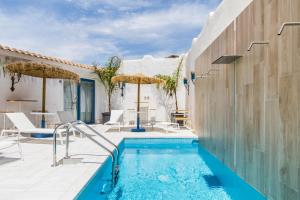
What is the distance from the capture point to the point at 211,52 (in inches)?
318

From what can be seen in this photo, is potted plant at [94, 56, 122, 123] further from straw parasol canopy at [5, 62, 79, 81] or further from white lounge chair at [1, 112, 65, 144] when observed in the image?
white lounge chair at [1, 112, 65, 144]

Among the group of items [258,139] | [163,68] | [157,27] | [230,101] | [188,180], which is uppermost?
[157,27]

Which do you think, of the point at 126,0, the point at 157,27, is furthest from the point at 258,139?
the point at 157,27

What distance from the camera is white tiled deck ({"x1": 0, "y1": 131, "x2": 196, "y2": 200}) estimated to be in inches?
146

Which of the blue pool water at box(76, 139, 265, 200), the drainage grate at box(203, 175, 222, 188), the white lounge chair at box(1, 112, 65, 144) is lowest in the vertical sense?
the drainage grate at box(203, 175, 222, 188)

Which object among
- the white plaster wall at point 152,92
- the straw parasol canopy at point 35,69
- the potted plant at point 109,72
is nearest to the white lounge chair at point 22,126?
the straw parasol canopy at point 35,69

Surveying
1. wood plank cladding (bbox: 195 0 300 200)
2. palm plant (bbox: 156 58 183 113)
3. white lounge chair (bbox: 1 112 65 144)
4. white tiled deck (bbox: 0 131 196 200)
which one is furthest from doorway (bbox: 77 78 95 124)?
wood plank cladding (bbox: 195 0 300 200)

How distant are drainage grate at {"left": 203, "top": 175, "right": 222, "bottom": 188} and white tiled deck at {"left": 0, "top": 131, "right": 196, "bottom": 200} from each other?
2.21 meters

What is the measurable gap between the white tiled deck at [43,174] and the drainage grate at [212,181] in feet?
7.25

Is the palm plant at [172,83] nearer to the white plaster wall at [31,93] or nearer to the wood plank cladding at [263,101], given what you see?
the white plaster wall at [31,93]

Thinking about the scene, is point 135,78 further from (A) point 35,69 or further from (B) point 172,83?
(A) point 35,69

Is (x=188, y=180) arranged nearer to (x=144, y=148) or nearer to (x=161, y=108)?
(x=144, y=148)

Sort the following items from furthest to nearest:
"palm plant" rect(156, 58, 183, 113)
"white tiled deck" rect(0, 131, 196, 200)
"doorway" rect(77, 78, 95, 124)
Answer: "palm plant" rect(156, 58, 183, 113), "doorway" rect(77, 78, 95, 124), "white tiled deck" rect(0, 131, 196, 200)

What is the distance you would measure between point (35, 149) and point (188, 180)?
411 centimetres
